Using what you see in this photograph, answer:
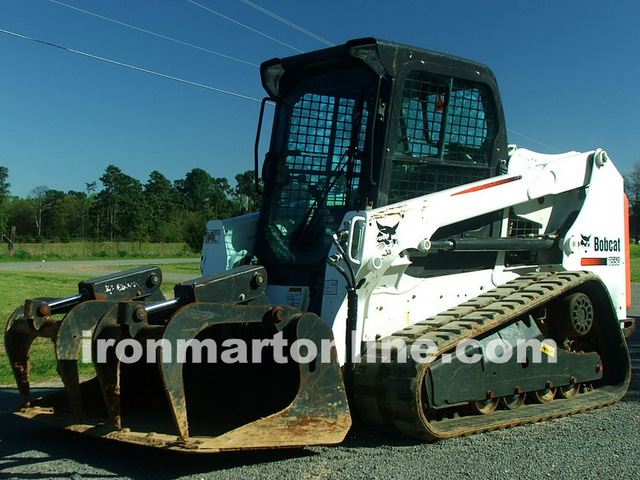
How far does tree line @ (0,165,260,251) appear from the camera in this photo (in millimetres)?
62281

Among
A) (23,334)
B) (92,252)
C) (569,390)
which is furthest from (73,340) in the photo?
(92,252)

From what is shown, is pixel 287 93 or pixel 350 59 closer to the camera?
pixel 350 59

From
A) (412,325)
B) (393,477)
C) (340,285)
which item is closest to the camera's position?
(393,477)

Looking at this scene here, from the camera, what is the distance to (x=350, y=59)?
5.68 meters

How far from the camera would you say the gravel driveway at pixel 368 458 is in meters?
4.35

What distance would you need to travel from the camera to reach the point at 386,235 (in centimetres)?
491

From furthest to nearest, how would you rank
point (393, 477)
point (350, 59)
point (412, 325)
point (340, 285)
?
point (350, 59) → point (412, 325) → point (340, 285) → point (393, 477)

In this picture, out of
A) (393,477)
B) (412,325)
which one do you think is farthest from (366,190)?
(393,477)

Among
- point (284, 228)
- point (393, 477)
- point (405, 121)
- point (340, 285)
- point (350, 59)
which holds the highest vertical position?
point (350, 59)

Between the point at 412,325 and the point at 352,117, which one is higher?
the point at 352,117

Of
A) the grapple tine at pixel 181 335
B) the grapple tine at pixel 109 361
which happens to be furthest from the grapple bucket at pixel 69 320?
the grapple tine at pixel 181 335

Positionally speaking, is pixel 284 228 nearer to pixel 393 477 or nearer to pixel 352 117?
pixel 352 117

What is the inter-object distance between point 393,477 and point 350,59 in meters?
3.19

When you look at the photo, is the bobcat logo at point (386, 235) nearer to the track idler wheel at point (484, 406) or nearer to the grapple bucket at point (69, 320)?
the track idler wheel at point (484, 406)
